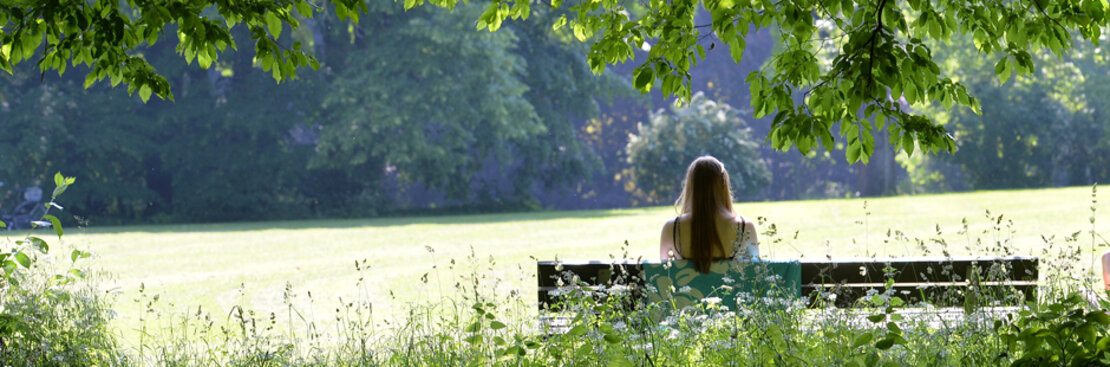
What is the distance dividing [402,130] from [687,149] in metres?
9.01

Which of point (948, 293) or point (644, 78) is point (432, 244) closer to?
point (948, 293)

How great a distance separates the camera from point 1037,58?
115 feet

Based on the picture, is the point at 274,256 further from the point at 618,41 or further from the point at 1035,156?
the point at 1035,156

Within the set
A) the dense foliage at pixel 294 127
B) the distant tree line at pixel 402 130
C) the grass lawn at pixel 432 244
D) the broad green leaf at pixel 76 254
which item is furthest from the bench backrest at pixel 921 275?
the dense foliage at pixel 294 127

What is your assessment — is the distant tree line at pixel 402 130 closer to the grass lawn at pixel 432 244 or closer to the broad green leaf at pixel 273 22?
the grass lawn at pixel 432 244

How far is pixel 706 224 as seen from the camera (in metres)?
5.38

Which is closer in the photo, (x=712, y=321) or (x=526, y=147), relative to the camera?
(x=712, y=321)

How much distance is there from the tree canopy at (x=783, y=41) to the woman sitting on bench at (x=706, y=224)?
3.13 ft

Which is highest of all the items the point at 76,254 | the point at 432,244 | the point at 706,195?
the point at 706,195

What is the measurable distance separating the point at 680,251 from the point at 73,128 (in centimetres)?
3240

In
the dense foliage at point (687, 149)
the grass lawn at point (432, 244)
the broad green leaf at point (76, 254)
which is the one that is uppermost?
the dense foliage at point (687, 149)

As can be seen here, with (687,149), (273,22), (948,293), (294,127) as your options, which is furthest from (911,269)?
(294,127)

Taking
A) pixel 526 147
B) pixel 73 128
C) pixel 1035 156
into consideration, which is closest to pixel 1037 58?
pixel 1035 156

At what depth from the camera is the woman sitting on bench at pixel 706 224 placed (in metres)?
5.28
